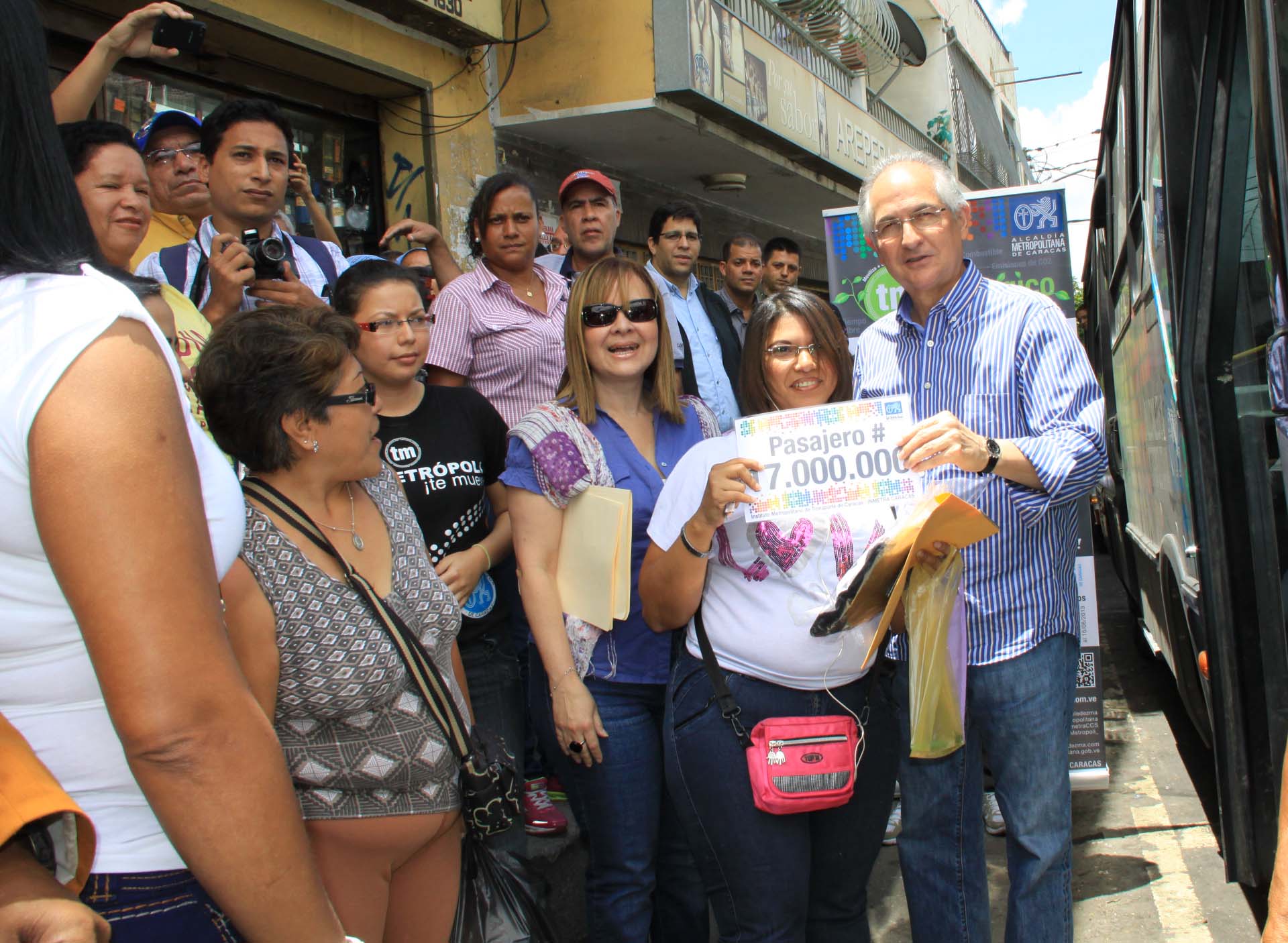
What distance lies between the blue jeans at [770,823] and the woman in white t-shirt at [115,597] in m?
1.39

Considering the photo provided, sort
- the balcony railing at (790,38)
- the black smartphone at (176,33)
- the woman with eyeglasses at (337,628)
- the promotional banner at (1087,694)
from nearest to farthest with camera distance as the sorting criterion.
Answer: the woman with eyeglasses at (337,628) < the black smartphone at (176,33) < the promotional banner at (1087,694) < the balcony railing at (790,38)

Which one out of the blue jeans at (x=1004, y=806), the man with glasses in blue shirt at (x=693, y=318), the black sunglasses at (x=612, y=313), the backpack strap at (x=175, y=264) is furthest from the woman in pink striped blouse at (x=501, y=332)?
the blue jeans at (x=1004, y=806)

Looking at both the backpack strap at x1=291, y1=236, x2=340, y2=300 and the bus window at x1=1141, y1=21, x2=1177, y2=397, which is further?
the backpack strap at x1=291, y1=236, x2=340, y2=300

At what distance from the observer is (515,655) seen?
333cm

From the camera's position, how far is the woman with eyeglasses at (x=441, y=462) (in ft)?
10.2

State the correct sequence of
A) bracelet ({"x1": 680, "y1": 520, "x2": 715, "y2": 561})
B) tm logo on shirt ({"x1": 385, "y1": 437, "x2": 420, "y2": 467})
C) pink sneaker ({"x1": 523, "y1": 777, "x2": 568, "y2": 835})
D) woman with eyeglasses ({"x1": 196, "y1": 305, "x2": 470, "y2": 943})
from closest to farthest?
woman with eyeglasses ({"x1": 196, "y1": 305, "x2": 470, "y2": 943}) → bracelet ({"x1": 680, "y1": 520, "x2": 715, "y2": 561}) → tm logo on shirt ({"x1": 385, "y1": 437, "x2": 420, "y2": 467}) → pink sneaker ({"x1": 523, "y1": 777, "x2": 568, "y2": 835})

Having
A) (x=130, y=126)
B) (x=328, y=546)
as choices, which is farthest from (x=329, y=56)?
(x=328, y=546)

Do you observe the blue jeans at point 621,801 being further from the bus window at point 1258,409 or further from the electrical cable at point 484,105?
the electrical cable at point 484,105

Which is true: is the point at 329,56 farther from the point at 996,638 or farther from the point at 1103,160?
the point at 996,638

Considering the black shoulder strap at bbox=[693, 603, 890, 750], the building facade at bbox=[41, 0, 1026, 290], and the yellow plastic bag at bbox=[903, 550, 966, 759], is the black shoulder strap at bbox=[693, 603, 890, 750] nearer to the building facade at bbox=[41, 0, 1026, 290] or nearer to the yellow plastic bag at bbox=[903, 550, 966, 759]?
the yellow plastic bag at bbox=[903, 550, 966, 759]

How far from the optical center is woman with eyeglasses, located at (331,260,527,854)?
311 centimetres

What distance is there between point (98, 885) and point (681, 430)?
2148 millimetres

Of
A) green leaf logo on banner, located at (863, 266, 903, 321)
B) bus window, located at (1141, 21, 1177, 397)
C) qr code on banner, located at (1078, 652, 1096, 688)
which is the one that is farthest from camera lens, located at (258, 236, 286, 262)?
qr code on banner, located at (1078, 652, 1096, 688)

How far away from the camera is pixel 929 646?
2.35 metres
